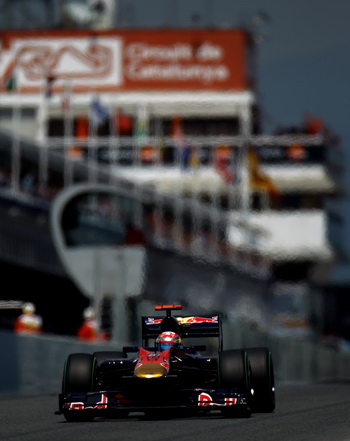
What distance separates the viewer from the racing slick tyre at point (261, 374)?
618 inches

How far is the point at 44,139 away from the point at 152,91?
26.4 ft

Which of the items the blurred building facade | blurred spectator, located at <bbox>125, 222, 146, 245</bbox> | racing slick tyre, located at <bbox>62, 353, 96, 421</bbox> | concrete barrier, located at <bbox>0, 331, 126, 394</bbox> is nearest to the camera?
racing slick tyre, located at <bbox>62, 353, 96, 421</bbox>

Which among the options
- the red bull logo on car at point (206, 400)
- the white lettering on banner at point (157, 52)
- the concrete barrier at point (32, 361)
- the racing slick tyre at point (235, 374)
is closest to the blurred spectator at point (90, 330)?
the concrete barrier at point (32, 361)

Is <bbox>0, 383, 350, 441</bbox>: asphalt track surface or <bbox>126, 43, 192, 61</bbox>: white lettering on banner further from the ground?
<bbox>126, 43, 192, 61</bbox>: white lettering on banner

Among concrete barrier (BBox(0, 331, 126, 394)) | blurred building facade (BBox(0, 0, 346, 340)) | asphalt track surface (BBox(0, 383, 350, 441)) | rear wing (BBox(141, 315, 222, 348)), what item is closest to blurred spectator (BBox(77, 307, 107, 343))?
concrete barrier (BBox(0, 331, 126, 394))

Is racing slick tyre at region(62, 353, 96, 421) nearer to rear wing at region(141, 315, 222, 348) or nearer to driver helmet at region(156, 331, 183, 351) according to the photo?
driver helmet at region(156, 331, 183, 351)

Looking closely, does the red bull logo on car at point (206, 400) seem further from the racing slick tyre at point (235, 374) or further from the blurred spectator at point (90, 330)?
the blurred spectator at point (90, 330)

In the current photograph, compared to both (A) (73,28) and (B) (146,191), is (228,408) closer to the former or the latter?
(B) (146,191)

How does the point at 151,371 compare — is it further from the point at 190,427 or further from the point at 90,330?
the point at 90,330

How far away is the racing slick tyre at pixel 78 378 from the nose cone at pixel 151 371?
2.57 feet

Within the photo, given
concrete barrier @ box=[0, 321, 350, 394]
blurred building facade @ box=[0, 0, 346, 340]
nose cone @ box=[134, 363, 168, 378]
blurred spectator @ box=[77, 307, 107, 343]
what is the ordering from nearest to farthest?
nose cone @ box=[134, 363, 168, 378], concrete barrier @ box=[0, 321, 350, 394], blurred spectator @ box=[77, 307, 107, 343], blurred building facade @ box=[0, 0, 346, 340]

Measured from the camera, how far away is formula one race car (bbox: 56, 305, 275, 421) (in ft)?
47.5

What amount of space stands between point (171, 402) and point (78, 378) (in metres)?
1.04

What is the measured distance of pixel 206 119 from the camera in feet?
360
